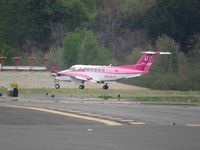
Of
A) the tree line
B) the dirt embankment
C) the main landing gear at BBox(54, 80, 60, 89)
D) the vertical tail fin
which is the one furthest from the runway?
the tree line

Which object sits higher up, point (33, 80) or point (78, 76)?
point (78, 76)

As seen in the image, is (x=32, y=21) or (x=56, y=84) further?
(x=32, y=21)

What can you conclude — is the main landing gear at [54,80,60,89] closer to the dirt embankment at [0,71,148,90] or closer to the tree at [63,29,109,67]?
the dirt embankment at [0,71,148,90]

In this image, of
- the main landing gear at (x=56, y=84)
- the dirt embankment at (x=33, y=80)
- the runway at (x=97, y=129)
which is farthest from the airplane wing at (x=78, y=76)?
the runway at (x=97, y=129)

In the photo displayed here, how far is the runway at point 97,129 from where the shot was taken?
659 inches

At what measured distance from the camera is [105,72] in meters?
67.1

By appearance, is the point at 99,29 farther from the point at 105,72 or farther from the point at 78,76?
the point at 78,76

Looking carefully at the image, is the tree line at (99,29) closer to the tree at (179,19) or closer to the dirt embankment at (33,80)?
the tree at (179,19)

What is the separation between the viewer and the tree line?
271 feet

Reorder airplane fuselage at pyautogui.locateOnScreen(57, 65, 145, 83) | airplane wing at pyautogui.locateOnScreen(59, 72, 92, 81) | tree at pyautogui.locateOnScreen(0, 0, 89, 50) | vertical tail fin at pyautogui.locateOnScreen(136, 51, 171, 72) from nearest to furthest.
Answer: vertical tail fin at pyautogui.locateOnScreen(136, 51, 171, 72)
airplane fuselage at pyautogui.locateOnScreen(57, 65, 145, 83)
airplane wing at pyautogui.locateOnScreen(59, 72, 92, 81)
tree at pyautogui.locateOnScreen(0, 0, 89, 50)

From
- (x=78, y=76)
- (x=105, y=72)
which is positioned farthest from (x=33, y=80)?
(x=105, y=72)

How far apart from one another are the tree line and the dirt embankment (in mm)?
7266

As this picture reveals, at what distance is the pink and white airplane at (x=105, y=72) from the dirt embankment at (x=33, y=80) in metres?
1.11

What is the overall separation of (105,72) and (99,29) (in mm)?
40521
